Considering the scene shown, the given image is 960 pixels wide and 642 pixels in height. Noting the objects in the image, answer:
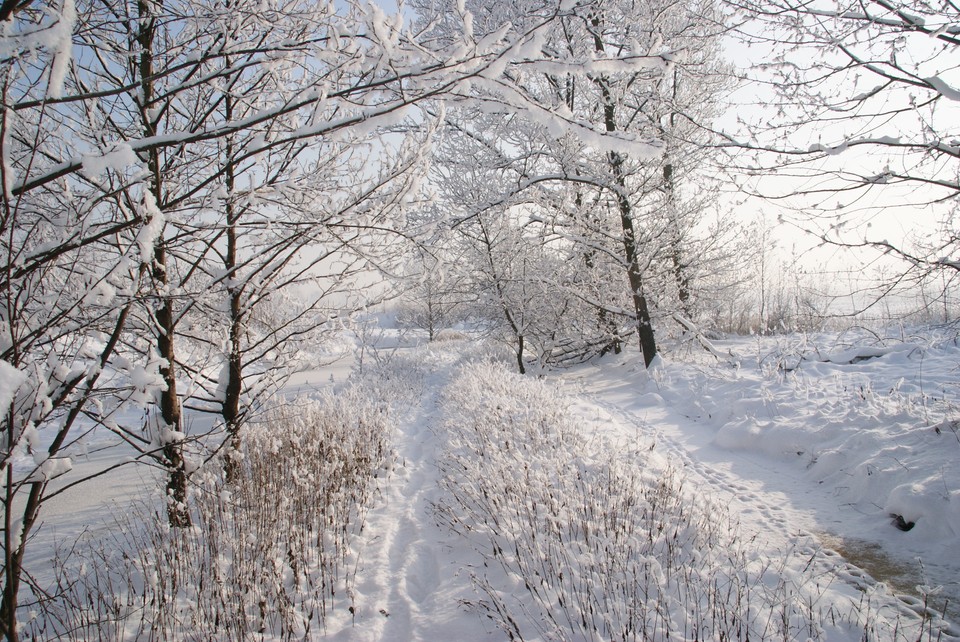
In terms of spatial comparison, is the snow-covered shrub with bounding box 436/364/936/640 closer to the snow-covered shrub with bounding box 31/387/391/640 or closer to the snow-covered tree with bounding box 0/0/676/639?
the snow-covered shrub with bounding box 31/387/391/640

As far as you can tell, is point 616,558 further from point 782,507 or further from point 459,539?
point 782,507

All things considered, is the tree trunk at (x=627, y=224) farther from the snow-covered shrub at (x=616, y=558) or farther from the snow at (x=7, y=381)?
the snow at (x=7, y=381)

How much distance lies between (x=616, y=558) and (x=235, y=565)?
2.38m

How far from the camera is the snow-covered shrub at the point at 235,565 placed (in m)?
2.44

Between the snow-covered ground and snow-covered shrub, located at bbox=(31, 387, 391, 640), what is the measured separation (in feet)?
0.87

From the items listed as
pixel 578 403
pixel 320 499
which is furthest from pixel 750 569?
pixel 578 403

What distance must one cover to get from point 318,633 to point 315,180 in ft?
10.5

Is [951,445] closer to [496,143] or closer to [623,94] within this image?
[623,94]

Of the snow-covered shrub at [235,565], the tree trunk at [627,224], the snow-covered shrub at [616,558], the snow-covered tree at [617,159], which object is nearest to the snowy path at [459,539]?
the snow-covered shrub at [616,558]

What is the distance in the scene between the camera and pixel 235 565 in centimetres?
279

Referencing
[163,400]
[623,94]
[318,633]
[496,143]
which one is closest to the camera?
[318,633]

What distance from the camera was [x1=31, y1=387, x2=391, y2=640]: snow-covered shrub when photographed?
244cm

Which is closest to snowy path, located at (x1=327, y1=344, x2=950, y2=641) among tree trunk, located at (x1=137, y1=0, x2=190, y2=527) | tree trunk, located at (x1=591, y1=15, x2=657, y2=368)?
tree trunk, located at (x1=137, y1=0, x2=190, y2=527)

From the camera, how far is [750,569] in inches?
114
